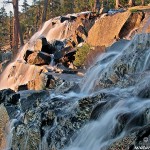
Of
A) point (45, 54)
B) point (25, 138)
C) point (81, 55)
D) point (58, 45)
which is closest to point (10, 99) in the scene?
point (25, 138)

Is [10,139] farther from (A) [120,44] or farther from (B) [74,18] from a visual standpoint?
(B) [74,18]

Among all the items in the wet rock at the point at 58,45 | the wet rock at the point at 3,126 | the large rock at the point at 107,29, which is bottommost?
the wet rock at the point at 3,126

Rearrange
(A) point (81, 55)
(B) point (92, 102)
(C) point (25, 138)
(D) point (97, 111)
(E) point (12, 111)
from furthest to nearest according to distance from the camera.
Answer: (A) point (81, 55) < (E) point (12, 111) < (C) point (25, 138) < (B) point (92, 102) < (D) point (97, 111)

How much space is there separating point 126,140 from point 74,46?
595 inches

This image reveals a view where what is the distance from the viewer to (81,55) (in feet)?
61.3

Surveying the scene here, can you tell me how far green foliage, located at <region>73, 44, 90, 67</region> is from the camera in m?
18.5

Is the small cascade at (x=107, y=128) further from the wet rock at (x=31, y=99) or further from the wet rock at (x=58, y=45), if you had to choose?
the wet rock at (x=58, y=45)

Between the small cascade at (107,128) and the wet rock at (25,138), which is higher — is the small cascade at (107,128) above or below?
above

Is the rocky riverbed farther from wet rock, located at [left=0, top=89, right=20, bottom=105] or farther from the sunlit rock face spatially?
the sunlit rock face

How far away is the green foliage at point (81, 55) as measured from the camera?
18545 millimetres

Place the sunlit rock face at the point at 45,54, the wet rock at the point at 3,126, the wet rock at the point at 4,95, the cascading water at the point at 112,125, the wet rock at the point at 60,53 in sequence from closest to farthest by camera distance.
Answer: the cascading water at the point at 112,125
the wet rock at the point at 3,126
the wet rock at the point at 4,95
the sunlit rock face at the point at 45,54
the wet rock at the point at 60,53

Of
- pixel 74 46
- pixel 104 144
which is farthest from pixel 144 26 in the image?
pixel 104 144

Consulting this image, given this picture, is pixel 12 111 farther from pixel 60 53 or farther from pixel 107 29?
pixel 60 53

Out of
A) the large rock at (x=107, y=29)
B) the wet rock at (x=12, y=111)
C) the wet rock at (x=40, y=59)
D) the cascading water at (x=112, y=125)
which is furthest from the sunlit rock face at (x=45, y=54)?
the cascading water at (x=112, y=125)
